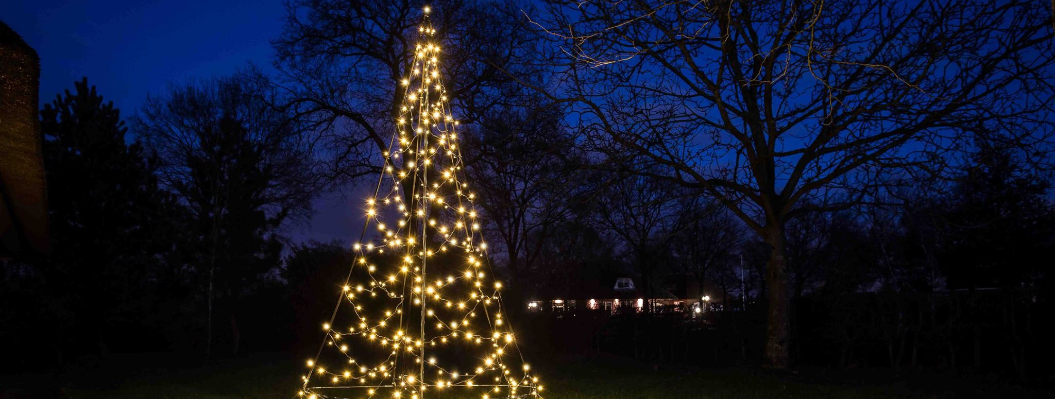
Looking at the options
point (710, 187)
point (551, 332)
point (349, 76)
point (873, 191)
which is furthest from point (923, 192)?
point (349, 76)

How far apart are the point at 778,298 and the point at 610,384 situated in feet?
8.90

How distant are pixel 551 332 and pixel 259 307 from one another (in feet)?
27.4

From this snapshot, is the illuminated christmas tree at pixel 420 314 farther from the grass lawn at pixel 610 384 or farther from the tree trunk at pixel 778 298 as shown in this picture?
the tree trunk at pixel 778 298

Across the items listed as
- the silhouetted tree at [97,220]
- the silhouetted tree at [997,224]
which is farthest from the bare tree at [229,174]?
the silhouetted tree at [997,224]

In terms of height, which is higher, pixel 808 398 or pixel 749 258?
pixel 749 258

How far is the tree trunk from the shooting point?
9.38 m

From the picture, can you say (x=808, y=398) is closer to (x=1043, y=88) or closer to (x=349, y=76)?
(x=1043, y=88)

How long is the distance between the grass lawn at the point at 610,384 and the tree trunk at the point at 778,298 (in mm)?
327

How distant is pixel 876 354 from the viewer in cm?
1102

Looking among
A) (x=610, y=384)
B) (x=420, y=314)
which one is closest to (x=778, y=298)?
(x=610, y=384)

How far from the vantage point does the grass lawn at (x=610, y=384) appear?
767cm

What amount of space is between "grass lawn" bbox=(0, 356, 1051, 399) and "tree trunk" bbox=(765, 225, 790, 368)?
327 millimetres

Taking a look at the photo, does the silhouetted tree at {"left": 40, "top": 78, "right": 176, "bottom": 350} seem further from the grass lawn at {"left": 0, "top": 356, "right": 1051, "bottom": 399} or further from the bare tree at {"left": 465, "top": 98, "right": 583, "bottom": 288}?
the bare tree at {"left": 465, "top": 98, "right": 583, "bottom": 288}

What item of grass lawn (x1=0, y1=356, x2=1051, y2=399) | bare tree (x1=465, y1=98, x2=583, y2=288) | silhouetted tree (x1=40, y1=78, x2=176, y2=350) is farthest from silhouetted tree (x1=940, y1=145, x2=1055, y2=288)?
silhouetted tree (x1=40, y1=78, x2=176, y2=350)
